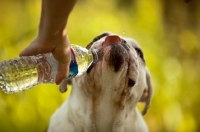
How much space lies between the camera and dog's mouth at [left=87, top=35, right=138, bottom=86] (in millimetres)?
1537

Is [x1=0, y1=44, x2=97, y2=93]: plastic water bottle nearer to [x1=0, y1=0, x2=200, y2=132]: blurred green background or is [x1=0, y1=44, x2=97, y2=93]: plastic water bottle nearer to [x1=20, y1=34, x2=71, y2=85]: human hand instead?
A: [x1=20, y1=34, x2=71, y2=85]: human hand

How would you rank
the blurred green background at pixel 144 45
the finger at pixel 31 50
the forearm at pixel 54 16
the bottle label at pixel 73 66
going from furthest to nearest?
the blurred green background at pixel 144 45 < the bottle label at pixel 73 66 < the finger at pixel 31 50 < the forearm at pixel 54 16

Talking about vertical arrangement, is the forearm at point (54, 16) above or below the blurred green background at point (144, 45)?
above

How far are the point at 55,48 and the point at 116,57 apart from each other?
58cm

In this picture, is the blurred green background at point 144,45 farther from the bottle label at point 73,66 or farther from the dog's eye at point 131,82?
the bottle label at point 73,66

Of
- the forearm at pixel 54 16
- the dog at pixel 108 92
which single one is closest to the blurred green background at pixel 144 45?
the dog at pixel 108 92

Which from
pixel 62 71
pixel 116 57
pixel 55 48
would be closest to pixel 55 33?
pixel 55 48

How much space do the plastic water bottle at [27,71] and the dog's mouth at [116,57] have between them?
13.7 inches

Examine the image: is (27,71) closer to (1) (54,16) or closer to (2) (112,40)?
(1) (54,16)

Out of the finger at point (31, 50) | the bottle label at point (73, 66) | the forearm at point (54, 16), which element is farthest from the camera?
the bottle label at point (73, 66)

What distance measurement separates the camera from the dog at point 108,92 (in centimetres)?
155

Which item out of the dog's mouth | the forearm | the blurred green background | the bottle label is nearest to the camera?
the forearm

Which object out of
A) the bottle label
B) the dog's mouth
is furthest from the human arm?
the dog's mouth

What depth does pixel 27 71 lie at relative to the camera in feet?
3.69
